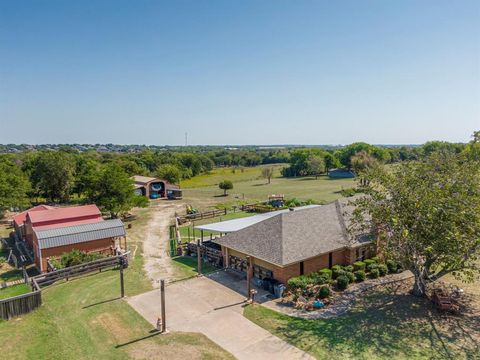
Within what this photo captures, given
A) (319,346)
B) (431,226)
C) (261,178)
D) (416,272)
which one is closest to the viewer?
(319,346)

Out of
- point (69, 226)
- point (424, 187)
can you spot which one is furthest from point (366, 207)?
point (69, 226)

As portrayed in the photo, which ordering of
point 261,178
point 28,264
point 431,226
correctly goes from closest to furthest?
point 431,226 → point 28,264 → point 261,178

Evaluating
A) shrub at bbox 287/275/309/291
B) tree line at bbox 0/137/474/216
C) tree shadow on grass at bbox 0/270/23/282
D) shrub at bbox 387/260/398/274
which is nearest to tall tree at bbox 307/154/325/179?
tree line at bbox 0/137/474/216

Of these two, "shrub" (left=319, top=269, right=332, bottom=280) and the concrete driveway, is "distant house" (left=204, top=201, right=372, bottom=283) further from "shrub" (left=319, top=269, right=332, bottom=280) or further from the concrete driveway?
the concrete driveway

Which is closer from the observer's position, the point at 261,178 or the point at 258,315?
the point at 258,315

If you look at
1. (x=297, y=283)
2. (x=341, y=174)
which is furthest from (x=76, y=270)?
(x=341, y=174)

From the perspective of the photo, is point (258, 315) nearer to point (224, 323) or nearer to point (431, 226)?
point (224, 323)

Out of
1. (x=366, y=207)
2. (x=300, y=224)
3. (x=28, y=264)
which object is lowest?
(x=28, y=264)

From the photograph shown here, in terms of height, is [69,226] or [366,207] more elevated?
[366,207]
